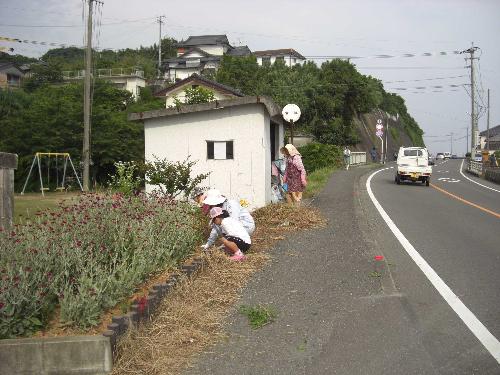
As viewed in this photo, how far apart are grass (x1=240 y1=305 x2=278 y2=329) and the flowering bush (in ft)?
3.87

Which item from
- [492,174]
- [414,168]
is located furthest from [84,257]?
[492,174]

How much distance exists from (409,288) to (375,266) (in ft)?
3.62

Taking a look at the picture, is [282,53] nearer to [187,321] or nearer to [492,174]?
[492,174]

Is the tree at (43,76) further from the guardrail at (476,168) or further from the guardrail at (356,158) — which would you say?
the guardrail at (476,168)

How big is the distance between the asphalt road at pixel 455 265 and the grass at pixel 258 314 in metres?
1.52

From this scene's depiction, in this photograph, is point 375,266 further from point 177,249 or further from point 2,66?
point 2,66

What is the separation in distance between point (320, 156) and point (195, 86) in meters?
10.6

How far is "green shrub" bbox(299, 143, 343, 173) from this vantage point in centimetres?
3922

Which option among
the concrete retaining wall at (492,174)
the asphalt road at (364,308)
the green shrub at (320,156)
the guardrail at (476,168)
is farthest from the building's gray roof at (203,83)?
the asphalt road at (364,308)

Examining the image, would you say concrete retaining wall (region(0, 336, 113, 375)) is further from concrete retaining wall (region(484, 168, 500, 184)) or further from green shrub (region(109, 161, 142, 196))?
concrete retaining wall (region(484, 168, 500, 184))

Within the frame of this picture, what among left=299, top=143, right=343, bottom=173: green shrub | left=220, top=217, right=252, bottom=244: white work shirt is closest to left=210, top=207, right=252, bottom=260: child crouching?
left=220, top=217, right=252, bottom=244: white work shirt

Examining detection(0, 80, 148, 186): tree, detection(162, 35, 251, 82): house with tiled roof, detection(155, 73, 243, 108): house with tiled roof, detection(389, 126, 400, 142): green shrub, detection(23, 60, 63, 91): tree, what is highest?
detection(162, 35, 251, 82): house with tiled roof

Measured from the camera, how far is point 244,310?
18.5ft

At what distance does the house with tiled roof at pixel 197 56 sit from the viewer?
74.6 meters
